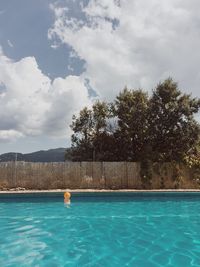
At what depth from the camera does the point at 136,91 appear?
70.8 feet

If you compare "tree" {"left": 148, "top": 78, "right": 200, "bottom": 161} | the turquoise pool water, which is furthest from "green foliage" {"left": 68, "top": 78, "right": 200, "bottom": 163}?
the turquoise pool water

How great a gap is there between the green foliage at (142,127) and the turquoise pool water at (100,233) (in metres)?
5.54

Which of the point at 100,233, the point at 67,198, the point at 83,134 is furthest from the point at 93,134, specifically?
the point at 100,233

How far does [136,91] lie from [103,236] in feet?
46.7

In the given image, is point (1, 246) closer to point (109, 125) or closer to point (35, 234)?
point (35, 234)

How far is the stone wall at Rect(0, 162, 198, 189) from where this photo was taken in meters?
18.8

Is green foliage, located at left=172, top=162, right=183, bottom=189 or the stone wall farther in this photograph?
green foliage, located at left=172, top=162, right=183, bottom=189

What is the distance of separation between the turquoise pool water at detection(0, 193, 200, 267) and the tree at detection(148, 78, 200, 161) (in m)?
5.33

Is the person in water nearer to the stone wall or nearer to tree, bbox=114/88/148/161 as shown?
the stone wall

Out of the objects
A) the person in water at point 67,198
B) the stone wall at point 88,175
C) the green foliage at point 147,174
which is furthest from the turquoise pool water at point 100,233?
the green foliage at point 147,174

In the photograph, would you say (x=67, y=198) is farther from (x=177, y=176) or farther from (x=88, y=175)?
(x=177, y=176)

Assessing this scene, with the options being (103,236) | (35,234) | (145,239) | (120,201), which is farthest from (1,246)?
(120,201)

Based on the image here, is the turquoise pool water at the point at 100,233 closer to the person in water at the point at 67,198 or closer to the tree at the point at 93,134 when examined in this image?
the person in water at the point at 67,198

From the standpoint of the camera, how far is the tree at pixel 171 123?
2003cm
